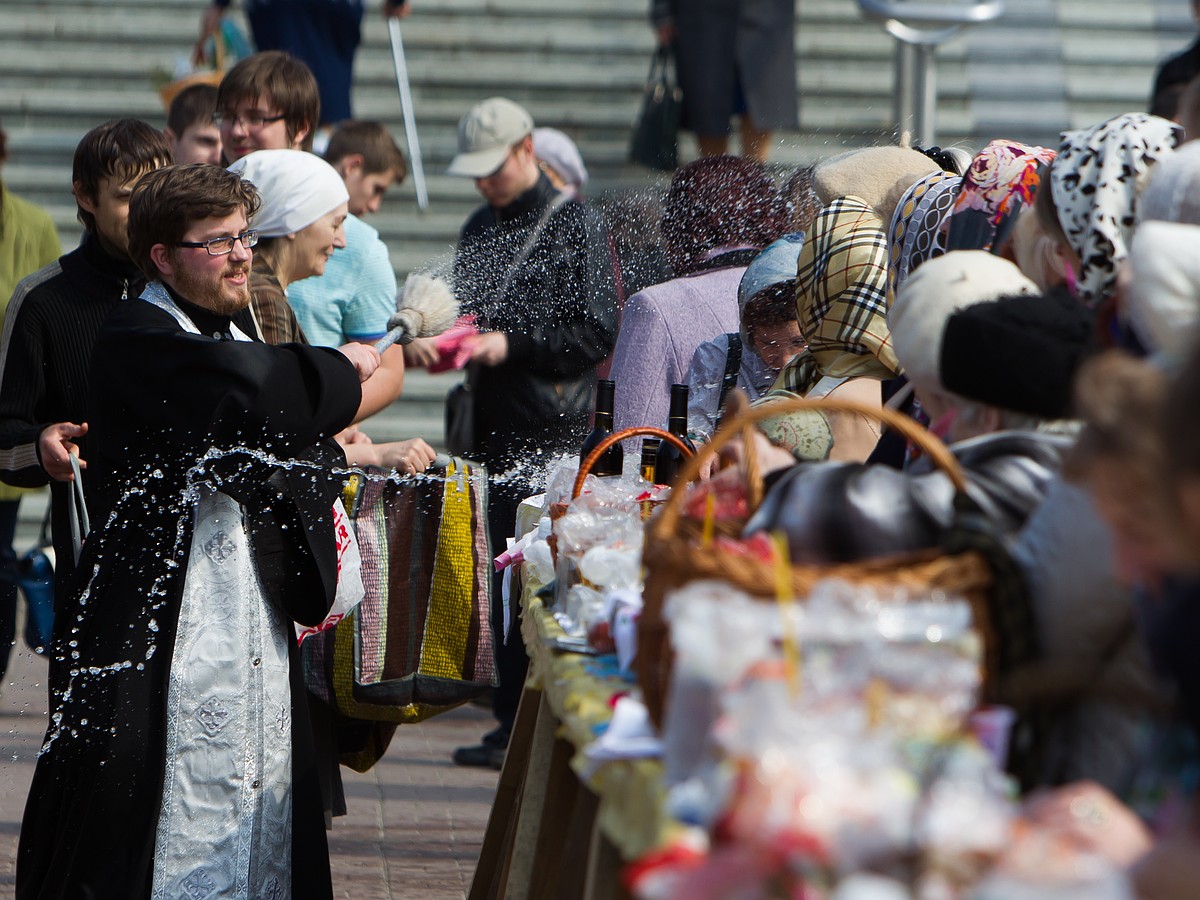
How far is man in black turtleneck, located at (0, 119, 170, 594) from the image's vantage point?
378 centimetres

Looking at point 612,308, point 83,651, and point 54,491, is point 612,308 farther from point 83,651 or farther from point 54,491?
point 83,651

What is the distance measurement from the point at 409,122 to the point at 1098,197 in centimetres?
692

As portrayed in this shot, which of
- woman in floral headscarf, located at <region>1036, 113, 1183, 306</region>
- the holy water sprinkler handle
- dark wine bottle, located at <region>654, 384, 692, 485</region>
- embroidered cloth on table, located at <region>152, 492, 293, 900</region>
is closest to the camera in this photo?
woman in floral headscarf, located at <region>1036, 113, 1183, 306</region>

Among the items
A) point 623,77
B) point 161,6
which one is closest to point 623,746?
point 623,77

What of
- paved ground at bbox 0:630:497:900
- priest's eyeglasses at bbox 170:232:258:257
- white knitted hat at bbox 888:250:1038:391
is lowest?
paved ground at bbox 0:630:497:900

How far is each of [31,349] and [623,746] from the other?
250cm

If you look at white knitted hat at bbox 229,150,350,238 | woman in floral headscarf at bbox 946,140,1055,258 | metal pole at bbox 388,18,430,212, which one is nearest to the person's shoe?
white knitted hat at bbox 229,150,350,238

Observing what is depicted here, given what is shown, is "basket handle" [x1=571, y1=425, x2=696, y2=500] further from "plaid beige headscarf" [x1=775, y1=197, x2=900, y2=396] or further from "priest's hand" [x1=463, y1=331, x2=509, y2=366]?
"priest's hand" [x1=463, y1=331, x2=509, y2=366]

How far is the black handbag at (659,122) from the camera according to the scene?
7.89 meters

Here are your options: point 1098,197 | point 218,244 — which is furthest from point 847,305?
point 218,244

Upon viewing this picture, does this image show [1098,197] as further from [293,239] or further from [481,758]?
[481,758]

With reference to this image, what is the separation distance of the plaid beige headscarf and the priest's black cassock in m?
1.04

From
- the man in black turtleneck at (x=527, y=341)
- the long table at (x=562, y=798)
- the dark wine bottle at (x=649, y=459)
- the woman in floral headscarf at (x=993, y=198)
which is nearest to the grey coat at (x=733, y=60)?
the man in black turtleneck at (x=527, y=341)

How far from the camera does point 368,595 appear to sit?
12.3ft
